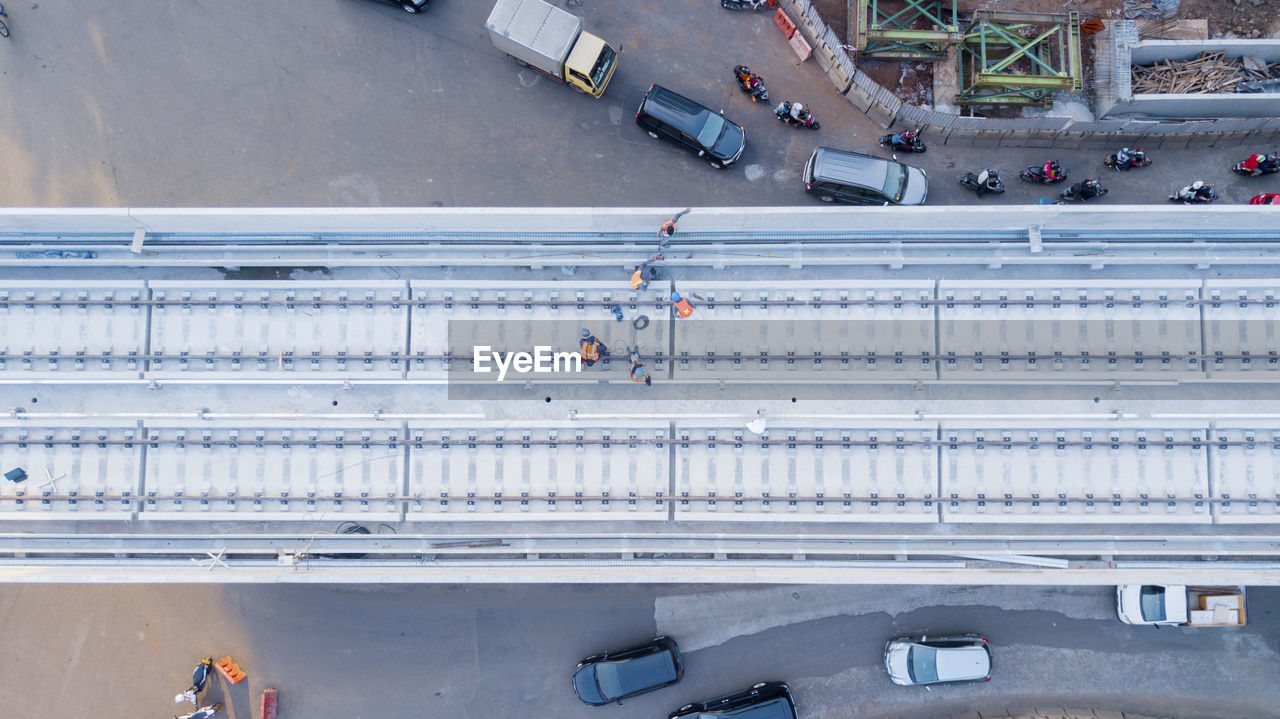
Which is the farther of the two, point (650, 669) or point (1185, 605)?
point (650, 669)

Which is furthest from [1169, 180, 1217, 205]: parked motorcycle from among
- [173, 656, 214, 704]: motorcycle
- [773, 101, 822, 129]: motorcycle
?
[173, 656, 214, 704]: motorcycle

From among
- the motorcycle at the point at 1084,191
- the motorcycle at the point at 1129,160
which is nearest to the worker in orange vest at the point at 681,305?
the motorcycle at the point at 1084,191

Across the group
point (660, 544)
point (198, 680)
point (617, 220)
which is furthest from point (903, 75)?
point (198, 680)

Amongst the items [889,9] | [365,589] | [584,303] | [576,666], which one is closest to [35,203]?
[365,589]

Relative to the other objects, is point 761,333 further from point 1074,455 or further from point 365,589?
point 365,589

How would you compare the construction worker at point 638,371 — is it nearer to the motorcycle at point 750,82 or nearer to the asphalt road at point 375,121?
the asphalt road at point 375,121

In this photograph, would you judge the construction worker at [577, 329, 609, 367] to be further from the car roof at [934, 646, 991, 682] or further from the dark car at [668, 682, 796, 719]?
the car roof at [934, 646, 991, 682]

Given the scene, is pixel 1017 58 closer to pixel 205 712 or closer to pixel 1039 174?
pixel 1039 174
